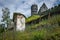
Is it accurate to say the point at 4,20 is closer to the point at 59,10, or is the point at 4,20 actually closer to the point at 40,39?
the point at 59,10

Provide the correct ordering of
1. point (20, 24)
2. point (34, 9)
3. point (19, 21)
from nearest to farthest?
point (20, 24) < point (19, 21) < point (34, 9)

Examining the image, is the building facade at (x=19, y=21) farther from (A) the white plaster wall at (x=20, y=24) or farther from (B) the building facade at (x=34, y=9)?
(B) the building facade at (x=34, y=9)

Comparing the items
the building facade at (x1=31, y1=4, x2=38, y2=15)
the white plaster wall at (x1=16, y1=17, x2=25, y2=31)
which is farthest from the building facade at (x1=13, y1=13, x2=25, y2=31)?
the building facade at (x1=31, y1=4, x2=38, y2=15)

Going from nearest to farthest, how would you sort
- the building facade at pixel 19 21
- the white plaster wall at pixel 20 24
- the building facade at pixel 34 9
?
the white plaster wall at pixel 20 24, the building facade at pixel 19 21, the building facade at pixel 34 9

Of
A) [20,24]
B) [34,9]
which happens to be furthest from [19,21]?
[34,9]

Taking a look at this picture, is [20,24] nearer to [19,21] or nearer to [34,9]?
[19,21]

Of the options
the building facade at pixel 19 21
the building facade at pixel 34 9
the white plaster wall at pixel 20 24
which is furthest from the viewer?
the building facade at pixel 34 9

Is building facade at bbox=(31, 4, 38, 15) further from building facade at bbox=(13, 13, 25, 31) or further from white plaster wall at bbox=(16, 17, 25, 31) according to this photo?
white plaster wall at bbox=(16, 17, 25, 31)

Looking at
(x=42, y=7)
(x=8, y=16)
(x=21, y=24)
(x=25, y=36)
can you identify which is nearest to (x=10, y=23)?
(x=8, y=16)

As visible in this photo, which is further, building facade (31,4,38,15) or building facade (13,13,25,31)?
building facade (31,4,38,15)

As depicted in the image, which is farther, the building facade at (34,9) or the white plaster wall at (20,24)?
the building facade at (34,9)

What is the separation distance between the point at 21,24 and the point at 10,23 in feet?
31.4

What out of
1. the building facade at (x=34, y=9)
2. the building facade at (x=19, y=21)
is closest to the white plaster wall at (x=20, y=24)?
the building facade at (x=19, y=21)

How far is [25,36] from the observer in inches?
464
